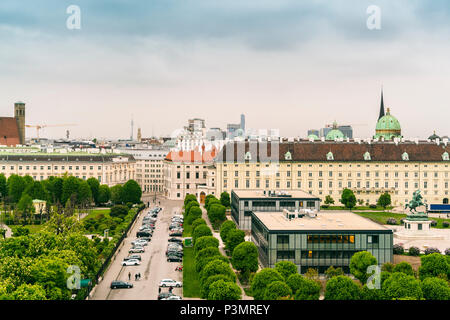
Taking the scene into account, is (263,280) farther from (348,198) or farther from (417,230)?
(348,198)

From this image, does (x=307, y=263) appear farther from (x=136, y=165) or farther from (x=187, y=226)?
(x=136, y=165)

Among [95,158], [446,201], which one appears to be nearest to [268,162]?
[446,201]

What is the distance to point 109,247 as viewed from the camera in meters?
51.5

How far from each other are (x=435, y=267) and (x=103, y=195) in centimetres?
6619

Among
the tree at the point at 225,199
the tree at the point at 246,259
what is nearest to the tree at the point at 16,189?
the tree at the point at 225,199

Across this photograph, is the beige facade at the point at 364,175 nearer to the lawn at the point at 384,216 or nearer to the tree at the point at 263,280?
the lawn at the point at 384,216

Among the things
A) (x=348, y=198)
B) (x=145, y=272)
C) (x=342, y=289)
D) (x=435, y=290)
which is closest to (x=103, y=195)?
(x=348, y=198)

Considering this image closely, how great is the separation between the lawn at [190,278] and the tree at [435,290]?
15.2m

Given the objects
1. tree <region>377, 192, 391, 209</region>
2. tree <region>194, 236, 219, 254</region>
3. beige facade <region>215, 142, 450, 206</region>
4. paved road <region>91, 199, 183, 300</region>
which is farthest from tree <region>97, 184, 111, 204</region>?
tree <region>194, 236, 219, 254</region>

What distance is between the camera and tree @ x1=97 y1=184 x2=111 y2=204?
91.6 meters

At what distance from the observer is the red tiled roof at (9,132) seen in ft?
433

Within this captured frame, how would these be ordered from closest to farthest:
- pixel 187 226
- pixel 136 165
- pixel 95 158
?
pixel 187 226
pixel 95 158
pixel 136 165

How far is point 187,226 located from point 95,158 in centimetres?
4313
